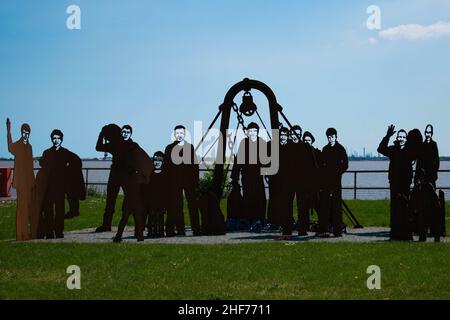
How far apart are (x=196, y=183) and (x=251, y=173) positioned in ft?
5.17

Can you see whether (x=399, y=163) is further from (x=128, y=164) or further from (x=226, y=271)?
(x=226, y=271)

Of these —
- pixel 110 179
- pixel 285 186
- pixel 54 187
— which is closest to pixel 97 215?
pixel 110 179

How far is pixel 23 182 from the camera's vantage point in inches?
620

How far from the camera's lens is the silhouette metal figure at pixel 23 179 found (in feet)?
51.5

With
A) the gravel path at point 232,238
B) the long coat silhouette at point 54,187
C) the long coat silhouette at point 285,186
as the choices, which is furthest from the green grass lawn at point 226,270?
the long coat silhouette at point 285,186

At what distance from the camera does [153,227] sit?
16750 millimetres

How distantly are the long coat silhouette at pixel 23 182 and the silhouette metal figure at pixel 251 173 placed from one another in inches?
189

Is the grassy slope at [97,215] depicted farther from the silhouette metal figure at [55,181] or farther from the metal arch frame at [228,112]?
the metal arch frame at [228,112]

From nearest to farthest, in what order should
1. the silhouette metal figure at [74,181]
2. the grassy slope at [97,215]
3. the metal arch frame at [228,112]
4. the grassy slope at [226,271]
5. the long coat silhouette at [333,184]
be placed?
the grassy slope at [226,271] < the silhouette metal figure at [74,181] < the long coat silhouette at [333,184] < the metal arch frame at [228,112] < the grassy slope at [97,215]

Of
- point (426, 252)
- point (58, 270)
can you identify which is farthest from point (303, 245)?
point (58, 270)

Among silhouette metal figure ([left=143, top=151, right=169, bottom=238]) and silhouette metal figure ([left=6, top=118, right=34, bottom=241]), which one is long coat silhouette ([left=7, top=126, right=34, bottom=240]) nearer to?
silhouette metal figure ([left=6, top=118, right=34, bottom=241])

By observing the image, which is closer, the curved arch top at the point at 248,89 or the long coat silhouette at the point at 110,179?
the long coat silhouette at the point at 110,179

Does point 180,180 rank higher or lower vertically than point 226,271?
higher
